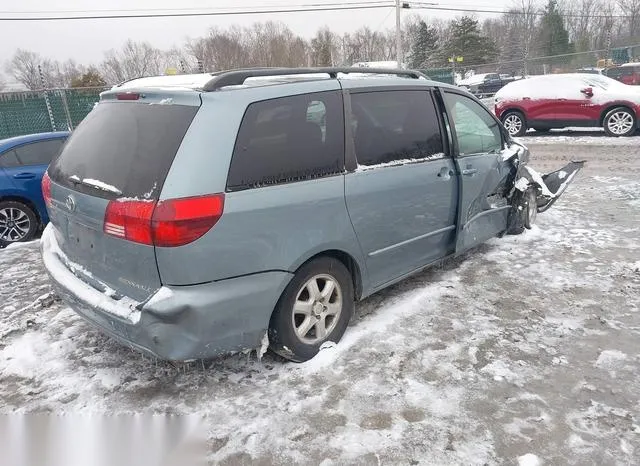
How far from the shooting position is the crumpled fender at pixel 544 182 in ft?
17.4

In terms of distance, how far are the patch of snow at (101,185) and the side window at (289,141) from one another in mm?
623

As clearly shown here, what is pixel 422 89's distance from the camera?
4.07m

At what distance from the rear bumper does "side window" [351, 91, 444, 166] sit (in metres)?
1.15

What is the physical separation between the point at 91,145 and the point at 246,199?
1142 mm

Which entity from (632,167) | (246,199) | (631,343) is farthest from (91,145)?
(632,167)

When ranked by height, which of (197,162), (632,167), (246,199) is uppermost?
(197,162)

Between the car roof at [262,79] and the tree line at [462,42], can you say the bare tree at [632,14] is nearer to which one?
the tree line at [462,42]

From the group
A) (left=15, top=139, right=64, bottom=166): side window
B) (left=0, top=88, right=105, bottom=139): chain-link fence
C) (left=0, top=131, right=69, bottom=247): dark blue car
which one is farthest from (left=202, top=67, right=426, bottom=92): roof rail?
(left=0, top=88, right=105, bottom=139): chain-link fence

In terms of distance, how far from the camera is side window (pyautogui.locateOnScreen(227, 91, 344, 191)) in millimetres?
2762

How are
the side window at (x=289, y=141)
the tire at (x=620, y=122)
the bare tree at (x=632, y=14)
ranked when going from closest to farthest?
Result: the side window at (x=289, y=141) → the tire at (x=620, y=122) → the bare tree at (x=632, y=14)

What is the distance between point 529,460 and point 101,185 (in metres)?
2.62

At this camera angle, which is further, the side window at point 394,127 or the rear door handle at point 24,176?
the rear door handle at point 24,176

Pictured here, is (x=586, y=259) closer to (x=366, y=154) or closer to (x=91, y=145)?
(x=366, y=154)

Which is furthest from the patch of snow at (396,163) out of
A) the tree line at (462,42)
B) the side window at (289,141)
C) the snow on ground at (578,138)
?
the tree line at (462,42)
